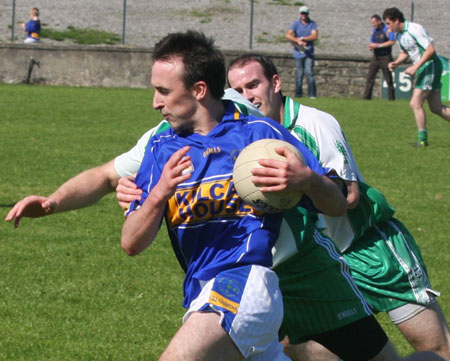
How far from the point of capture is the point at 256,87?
4.61 meters

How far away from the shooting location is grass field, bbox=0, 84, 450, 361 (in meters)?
5.71

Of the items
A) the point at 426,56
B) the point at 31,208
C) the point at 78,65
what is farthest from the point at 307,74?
the point at 31,208

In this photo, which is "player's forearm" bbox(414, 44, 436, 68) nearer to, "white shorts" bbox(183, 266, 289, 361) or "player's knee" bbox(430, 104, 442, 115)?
"player's knee" bbox(430, 104, 442, 115)

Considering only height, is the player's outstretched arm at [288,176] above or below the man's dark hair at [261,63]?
below

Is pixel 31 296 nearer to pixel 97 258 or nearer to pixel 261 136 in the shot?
pixel 97 258

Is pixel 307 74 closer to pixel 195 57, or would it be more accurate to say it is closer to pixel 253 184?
pixel 195 57

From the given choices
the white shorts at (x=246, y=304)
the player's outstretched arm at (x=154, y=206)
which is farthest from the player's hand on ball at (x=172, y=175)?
the white shorts at (x=246, y=304)

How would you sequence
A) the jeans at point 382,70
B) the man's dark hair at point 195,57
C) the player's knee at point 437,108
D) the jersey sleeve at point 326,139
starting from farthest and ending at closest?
1. the jeans at point 382,70
2. the player's knee at point 437,108
3. the jersey sleeve at point 326,139
4. the man's dark hair at point 195,57

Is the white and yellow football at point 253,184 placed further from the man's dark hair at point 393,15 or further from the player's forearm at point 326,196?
the man's dark hair at point 393,15

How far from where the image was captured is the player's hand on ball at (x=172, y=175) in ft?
11.0

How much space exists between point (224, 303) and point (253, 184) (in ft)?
1.52

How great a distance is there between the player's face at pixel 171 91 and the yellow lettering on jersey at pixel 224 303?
0.75m

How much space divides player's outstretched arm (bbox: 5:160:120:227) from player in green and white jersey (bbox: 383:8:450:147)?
11.0 meters

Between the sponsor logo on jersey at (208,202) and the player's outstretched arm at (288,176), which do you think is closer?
the player's outstretched arm at (288,176)
